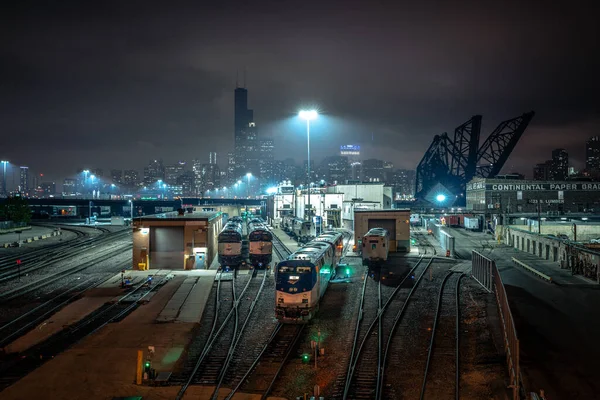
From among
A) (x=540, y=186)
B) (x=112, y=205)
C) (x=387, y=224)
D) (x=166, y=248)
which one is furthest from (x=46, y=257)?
(x=112, y=205)

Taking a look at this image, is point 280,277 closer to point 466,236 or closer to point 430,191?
point 466,236

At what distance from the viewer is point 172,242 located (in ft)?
111

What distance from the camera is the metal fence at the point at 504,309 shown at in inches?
492

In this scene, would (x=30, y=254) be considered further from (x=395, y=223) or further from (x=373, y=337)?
(x=373, y=337)

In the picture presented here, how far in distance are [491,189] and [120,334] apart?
65694mm

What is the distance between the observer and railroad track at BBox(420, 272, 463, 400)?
13406mm

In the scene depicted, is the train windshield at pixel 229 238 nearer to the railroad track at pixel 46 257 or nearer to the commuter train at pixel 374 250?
the commuter train at pixel 374 250

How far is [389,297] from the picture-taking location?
2350cm

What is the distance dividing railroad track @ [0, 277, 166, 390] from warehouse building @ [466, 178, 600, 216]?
200 ft

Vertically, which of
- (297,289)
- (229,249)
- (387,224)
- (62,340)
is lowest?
(62,340)

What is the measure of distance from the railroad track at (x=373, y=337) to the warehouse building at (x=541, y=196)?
1931 inches

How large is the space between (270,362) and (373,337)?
4.59 metres

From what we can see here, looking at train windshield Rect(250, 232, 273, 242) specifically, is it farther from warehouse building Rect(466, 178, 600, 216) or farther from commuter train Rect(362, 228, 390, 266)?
warehouse building Rect(466, 178, 600, 216)

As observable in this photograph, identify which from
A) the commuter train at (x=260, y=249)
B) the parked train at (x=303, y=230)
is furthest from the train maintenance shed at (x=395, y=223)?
the commuter train at (x=260, y=249)
